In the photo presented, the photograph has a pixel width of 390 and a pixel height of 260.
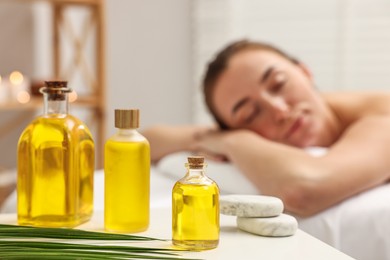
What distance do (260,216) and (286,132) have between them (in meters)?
1.11

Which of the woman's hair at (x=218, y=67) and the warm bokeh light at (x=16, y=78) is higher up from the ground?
the woman's hair at (x=218, y=67)

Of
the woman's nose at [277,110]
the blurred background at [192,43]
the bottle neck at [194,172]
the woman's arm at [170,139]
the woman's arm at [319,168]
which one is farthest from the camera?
the blurred background at [192,43]

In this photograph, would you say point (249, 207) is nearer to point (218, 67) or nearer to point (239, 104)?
point (239, 104)

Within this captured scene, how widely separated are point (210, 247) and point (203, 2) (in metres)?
2.78

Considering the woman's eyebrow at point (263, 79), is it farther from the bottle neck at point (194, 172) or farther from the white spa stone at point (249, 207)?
the bottle neck at point (194, 172)

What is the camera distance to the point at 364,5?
3.51 metres

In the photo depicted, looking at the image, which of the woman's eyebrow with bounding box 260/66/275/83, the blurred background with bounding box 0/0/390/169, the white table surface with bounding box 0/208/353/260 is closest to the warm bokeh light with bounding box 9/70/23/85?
the blurred background with bounding box 0/0/390/169

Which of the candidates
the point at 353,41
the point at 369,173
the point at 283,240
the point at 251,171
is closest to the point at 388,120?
the point at 369,173

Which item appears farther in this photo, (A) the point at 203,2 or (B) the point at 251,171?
(A) the point at 203,2

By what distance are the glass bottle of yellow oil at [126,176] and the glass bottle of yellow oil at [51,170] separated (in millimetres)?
67

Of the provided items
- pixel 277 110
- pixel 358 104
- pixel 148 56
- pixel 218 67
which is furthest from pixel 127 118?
pixel 148 56

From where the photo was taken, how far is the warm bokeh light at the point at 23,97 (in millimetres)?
2889

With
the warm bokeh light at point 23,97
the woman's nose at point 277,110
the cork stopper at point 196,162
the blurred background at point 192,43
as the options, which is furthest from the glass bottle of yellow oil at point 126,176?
the blurred background at point 192,43

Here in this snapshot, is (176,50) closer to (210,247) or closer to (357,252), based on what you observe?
(357,252)
